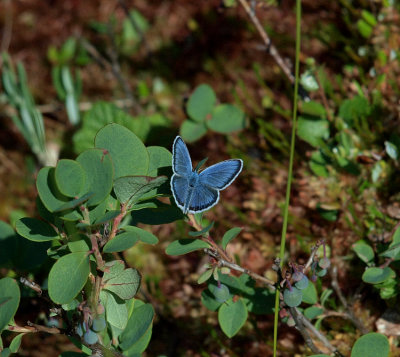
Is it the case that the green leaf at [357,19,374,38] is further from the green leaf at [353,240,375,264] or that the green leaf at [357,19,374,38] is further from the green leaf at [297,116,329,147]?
the green leaf at [353,240,375,264]

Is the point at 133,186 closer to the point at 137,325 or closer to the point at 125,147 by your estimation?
the point at 125,147

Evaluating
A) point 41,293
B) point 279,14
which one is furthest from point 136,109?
Result: point 41,293

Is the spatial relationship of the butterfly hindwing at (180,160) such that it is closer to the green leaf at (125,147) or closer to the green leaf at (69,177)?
the green leaf at (125,147)

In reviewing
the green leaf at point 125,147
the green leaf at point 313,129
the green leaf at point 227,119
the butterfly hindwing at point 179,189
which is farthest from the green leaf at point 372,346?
the green leaf at point 227,119

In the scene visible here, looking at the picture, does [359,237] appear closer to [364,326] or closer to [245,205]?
[364,326]

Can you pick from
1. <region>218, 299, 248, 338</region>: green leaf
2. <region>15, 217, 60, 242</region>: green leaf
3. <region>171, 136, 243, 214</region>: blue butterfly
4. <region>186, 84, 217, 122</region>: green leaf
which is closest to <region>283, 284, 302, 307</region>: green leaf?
<region>218, 299, 248, 338</region>: green leaf

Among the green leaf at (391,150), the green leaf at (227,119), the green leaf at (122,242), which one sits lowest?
the green leaf at (227,119)
